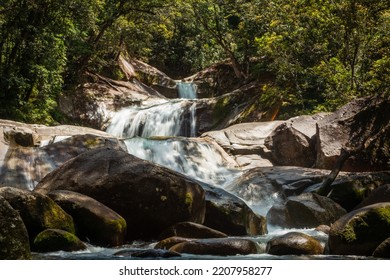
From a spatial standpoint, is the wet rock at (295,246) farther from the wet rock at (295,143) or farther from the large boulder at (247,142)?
the large boulder at (247,142)

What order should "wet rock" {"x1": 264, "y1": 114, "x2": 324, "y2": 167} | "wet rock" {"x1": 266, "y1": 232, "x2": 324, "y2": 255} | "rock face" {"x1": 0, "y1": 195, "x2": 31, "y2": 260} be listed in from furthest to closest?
"wet rock" {"x1": 264, "y1": 114, "x2": 324, "y2": 167}
"wet rock" {"x1": 266, "y1": 232, "x2": 324, "y2": 255}
"rock face" {"x1": 0, "y1": 195, "x2": 31, "y2": 260}

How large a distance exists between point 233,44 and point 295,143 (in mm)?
11582

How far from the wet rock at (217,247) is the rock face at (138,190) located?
58.4 inches

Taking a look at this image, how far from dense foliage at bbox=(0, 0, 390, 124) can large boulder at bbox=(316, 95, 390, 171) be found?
542 millimetres

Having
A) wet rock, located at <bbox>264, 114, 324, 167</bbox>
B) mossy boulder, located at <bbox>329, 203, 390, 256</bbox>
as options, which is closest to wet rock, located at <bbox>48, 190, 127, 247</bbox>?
mossy boulder, located at <bbox>329, 203, 390, 256</bbox>

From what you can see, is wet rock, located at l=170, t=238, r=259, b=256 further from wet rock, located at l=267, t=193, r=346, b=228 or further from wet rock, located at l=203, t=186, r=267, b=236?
wet rock, located at l=267, t=193, r=346, b=228

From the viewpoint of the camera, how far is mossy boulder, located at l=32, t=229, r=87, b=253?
5.59m

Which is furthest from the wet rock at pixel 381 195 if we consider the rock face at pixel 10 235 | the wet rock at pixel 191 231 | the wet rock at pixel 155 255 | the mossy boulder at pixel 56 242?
the rock face at pixel 10 235

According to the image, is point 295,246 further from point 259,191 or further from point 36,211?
point 259,191

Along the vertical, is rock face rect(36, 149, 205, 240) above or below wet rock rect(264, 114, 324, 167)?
above

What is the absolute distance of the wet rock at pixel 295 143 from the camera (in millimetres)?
14414

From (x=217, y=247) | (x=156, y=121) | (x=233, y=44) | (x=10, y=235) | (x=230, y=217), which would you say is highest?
(x=233, y=44)

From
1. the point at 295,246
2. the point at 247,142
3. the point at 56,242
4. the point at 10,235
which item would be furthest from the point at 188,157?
the point at 10,235

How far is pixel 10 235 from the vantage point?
338 centimetres
